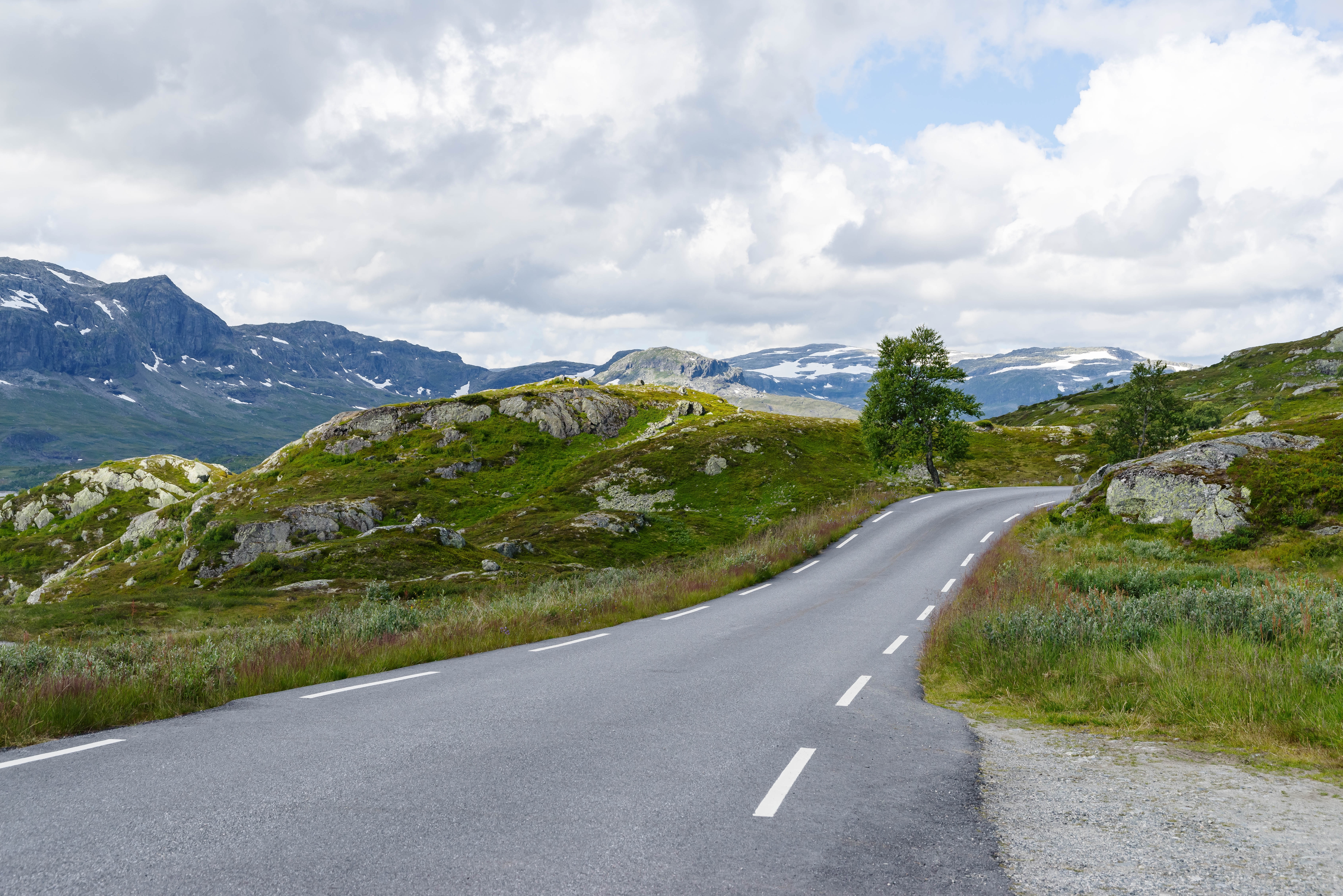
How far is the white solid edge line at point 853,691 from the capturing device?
983 centimetres

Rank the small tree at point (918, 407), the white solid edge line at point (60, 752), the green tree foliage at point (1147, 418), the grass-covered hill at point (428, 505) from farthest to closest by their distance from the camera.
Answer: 1. the small tree at point (918, 407)
2. the green tree foliage at point (1147, 418)
3. the grass-covered hill at point (428, 505)
4. the white solid edge line at point (60, 752)

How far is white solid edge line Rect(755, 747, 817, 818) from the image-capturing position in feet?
19.3

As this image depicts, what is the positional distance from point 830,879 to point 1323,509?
2347 cm

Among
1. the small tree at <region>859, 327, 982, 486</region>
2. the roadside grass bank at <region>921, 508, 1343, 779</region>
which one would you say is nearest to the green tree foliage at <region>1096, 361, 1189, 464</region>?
the small tree at <region>859, 327, 982, 486</region>

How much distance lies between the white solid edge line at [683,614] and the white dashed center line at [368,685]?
288 inches

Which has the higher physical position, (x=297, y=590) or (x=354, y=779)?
(x=354, y=779)

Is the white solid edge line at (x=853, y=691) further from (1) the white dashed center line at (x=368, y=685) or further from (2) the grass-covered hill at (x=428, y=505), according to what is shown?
(2) the grass-covered hill at (x=428, y=505)

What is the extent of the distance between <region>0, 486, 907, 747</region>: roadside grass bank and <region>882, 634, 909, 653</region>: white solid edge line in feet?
22.4

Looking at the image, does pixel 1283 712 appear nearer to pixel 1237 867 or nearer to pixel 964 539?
pixel 1237 867

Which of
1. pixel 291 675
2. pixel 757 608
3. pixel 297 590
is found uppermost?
pixel 291 675

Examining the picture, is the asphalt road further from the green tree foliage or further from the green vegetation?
the green tree foliage

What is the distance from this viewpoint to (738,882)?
4.68 meters

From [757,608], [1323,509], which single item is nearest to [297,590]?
[757,608]

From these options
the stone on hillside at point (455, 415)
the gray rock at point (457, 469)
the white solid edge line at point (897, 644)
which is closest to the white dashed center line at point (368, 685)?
the white solid edge line at point (897, 644)
